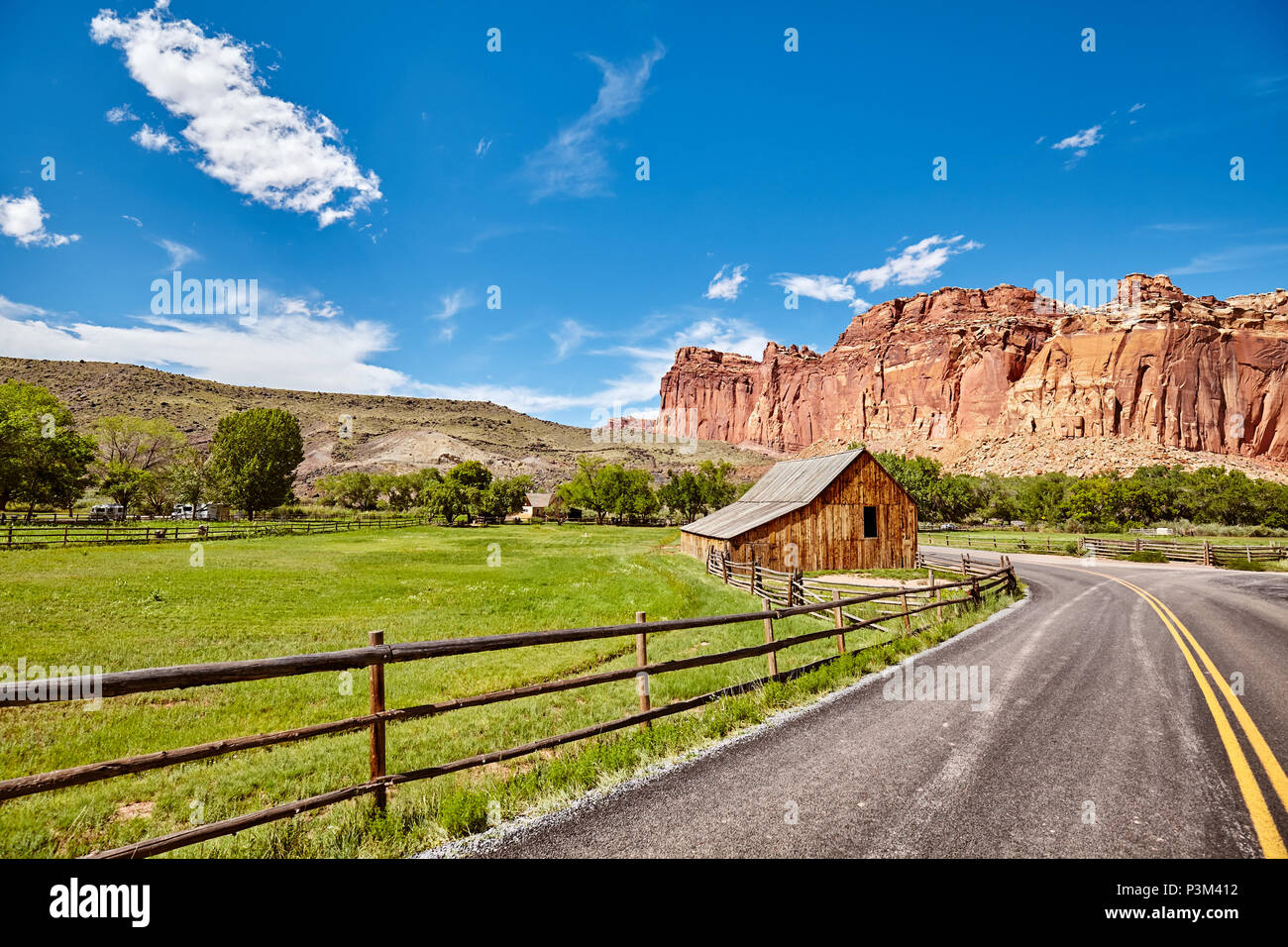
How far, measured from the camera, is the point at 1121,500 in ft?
190

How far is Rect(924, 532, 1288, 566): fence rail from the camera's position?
96.3 ft

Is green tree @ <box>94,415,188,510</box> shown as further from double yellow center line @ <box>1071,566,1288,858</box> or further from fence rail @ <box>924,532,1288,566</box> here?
fence rail @ <box>924,532,1288,566</box>

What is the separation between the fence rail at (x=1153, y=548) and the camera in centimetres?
2934

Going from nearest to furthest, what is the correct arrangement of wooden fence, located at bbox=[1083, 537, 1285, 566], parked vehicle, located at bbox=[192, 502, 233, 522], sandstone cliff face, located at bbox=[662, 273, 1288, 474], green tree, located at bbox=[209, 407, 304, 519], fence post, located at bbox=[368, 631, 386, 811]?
fence post, located at bbox=[368, 631, 386, 811] < wooden fence, located at bbox=[1083, 537, 1285, 566] < green tree, located at bbox=[209, 407, 304, 519] < parked vehicle, located at bbox=[192, 502, 233, 522] < sandstone cliff face, located at bbox=[662, 273, 1288, 474]

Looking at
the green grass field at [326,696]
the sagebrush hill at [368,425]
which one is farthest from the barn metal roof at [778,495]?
the sagebrush hill at [368,425]

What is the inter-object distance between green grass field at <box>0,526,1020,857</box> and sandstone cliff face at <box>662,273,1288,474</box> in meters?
125

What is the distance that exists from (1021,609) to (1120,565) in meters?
22.4

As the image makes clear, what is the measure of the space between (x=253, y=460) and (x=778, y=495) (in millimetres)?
65328

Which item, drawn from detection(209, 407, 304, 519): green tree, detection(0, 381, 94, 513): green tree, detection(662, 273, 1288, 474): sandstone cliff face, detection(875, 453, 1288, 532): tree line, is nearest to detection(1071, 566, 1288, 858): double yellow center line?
detection(875, 453, 1288, 532): tree line
